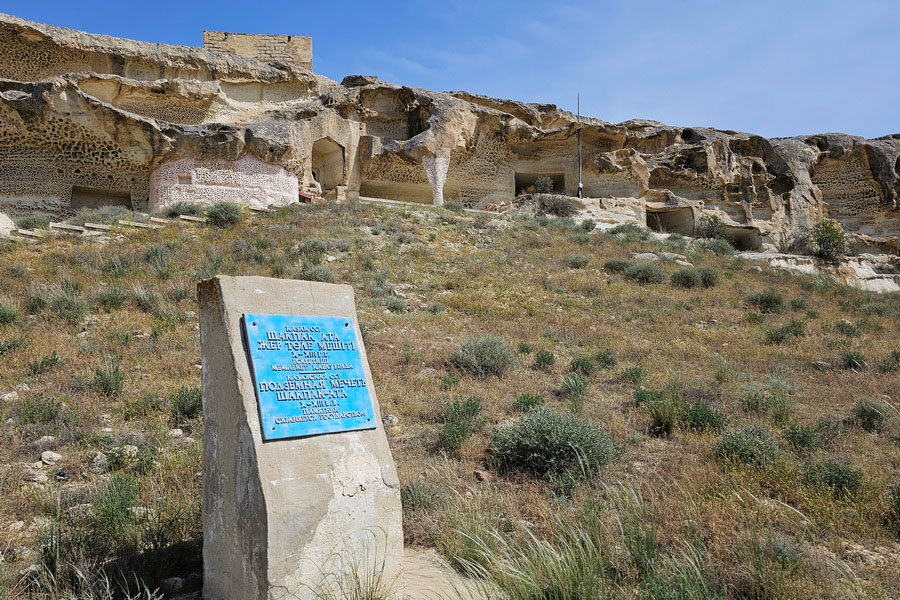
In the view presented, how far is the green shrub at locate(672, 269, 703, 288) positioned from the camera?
14.2 metres

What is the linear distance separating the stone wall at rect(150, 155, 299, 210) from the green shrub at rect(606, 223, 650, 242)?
12.5 metres

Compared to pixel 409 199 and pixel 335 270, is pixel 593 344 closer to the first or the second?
pixel 335 270

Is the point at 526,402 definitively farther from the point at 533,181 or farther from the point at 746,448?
the point at 533,181

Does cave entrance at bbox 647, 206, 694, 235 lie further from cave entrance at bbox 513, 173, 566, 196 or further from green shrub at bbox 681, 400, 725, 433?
green shrub at bbox 681, 400, 725, 433

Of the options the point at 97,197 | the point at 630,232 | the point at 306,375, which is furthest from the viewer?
the point at 630,232

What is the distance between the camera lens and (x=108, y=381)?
229 inches

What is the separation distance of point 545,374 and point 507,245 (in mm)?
9342

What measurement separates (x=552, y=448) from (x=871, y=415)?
11.8 ft

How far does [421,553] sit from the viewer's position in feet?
11.6

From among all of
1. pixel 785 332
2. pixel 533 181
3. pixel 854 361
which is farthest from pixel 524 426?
pixel 533 181

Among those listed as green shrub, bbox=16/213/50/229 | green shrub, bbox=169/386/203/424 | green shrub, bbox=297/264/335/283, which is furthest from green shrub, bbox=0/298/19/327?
green shrub, bbox=16/213/50/229

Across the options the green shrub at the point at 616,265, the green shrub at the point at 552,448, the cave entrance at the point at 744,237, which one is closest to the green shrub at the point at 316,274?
the green shrub at the point at 552,448

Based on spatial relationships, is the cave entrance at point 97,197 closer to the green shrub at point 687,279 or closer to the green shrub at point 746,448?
the green shrub at point 687,279

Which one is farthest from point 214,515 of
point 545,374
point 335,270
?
point 335,270
